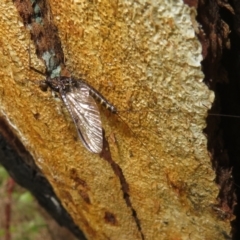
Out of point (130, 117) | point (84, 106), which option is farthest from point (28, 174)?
point (130, 117)

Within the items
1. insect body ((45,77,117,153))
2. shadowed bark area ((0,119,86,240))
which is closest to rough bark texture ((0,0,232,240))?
insect body ((45,77,117,153))

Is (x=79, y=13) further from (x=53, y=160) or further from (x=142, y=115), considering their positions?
(x=53, y=160)

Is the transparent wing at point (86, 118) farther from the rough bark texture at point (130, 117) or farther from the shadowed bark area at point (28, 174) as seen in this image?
the shadowed bark area at point (28, 174)

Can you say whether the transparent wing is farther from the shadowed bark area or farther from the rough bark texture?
the shadowed bark area

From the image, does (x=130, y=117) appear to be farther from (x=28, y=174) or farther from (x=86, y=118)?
(x=28, y=174)

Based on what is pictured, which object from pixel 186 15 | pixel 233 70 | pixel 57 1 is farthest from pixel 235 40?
pixel 57 1

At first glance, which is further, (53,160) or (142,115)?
(53,160)
